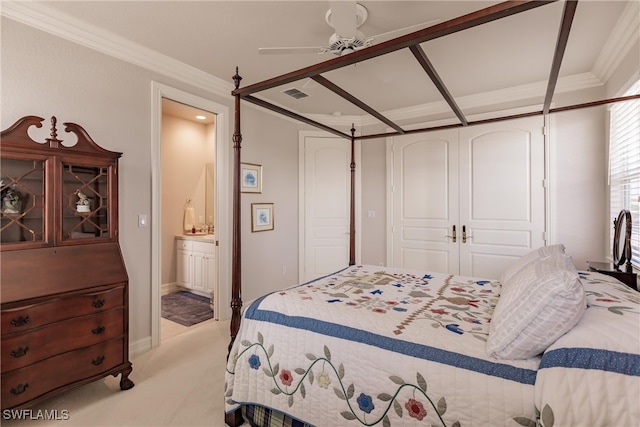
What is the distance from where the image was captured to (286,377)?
1.62m

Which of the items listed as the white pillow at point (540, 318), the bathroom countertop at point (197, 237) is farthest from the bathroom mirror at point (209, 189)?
the white pillow at point (540, 318)

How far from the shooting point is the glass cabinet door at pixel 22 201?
6.32 ft

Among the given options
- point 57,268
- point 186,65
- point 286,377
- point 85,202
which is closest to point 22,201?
point 85,202

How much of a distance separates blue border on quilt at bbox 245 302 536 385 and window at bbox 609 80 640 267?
6.54ft

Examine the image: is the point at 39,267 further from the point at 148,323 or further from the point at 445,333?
the point at 445,333

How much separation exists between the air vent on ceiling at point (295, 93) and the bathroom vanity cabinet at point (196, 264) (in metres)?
2.17

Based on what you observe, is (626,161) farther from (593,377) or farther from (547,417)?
(547,417)

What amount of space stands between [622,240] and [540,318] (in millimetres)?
1993

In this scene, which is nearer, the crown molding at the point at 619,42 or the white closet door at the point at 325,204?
the crown molding at the point at 619,42

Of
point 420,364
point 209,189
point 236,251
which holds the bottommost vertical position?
point 420,364

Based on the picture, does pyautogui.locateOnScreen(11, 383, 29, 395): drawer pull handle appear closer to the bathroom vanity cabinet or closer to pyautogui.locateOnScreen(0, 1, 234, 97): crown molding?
pyautogui.locateOnScreen(0, 1, 234, 97): crown molding

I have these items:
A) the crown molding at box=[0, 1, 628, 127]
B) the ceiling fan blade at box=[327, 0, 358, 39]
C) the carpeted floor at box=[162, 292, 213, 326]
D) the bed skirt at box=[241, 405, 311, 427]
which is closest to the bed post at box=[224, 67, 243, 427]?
the bed skirt at box=[241, 405, 311, 427]

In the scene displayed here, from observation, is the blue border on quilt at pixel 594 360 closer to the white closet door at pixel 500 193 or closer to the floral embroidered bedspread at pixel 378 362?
the floral embroidered bedspread at pixel 378 362

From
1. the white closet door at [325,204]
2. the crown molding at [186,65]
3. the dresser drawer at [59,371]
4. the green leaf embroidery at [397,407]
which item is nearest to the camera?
the green leaf embroidery at [397,407]
